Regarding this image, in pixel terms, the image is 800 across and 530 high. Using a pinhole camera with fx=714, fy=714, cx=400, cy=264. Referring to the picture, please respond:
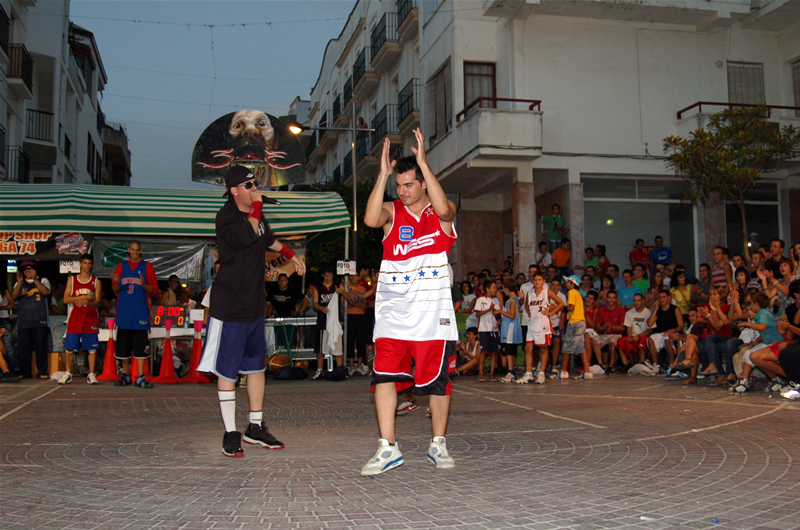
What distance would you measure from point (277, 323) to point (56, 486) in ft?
31.0

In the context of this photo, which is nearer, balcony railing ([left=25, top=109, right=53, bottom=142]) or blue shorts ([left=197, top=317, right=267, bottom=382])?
blue shorts ([left=197, top=317, right=267, bottom=382])

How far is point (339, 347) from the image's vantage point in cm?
1317

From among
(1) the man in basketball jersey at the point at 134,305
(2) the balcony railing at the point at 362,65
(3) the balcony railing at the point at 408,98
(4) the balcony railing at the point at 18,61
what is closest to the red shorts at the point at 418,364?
(1) the man in basketball jersey at the point at 134,305

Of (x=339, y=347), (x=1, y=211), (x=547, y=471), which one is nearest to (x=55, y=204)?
(x=1, y=211)

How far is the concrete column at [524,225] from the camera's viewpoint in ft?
67.3

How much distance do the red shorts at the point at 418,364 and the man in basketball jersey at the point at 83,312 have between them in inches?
320

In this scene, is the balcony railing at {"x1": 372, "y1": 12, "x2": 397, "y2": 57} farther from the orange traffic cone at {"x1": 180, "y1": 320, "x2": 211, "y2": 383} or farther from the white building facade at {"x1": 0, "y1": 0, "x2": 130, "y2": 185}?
the orange traffic cone at {"x1": 180, "y1": 320, "x2": 211, "y2": 383}

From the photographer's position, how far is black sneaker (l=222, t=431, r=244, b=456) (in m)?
5.00

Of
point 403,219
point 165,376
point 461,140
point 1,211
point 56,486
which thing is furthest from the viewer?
point 461,140

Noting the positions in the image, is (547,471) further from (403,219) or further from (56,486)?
(56,486)

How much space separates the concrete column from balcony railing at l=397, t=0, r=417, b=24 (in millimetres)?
8953

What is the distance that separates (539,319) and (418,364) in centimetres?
756

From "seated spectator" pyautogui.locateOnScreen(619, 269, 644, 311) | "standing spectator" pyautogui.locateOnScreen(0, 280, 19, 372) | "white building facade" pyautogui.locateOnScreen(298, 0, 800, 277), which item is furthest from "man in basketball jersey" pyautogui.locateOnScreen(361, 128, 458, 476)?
"white building facade" pyautogui.locateOnScreen(298, 0, 800, 277)

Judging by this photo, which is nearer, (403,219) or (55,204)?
(403,219)
